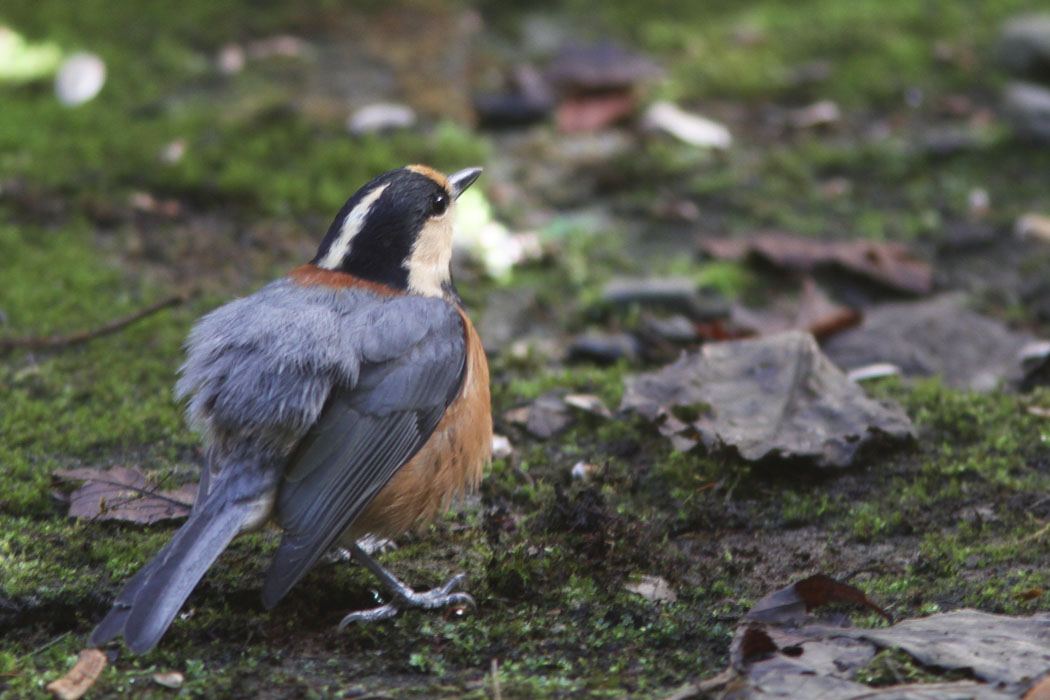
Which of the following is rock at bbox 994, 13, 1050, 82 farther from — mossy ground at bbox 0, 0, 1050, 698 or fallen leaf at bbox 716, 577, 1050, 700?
fallen leaf at bbox 716, 577, 1050, 700

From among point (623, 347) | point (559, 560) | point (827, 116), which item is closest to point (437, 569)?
point (559, 560)

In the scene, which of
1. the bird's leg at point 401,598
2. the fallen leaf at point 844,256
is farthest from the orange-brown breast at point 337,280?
the fallen leaf at point 844,256

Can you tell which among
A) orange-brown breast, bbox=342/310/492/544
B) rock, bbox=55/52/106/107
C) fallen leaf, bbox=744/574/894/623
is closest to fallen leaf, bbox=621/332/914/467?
orange-brown breast, bbox=342/310/492/544

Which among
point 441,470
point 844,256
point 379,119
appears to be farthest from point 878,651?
point 379,119

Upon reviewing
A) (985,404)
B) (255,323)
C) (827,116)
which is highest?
(255,323)

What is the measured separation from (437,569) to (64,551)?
124 centimetres

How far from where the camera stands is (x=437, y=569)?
4.04 metres

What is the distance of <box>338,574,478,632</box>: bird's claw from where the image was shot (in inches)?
143

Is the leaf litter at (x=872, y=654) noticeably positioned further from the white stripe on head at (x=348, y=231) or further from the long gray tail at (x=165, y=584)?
the white stripe on head at (x=348, y=231)

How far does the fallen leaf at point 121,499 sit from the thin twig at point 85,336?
48.7 inches

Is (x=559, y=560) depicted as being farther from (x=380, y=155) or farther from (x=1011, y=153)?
(x=1011, y=153)

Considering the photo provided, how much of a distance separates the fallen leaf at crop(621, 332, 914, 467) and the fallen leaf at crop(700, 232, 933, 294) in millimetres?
1497

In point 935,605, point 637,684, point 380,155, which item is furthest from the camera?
point 380,155

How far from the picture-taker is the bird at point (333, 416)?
11.5 ft
